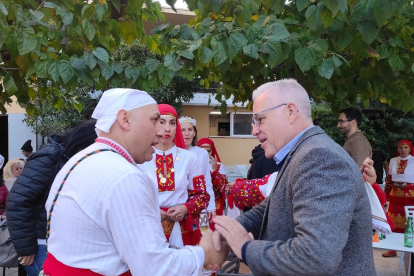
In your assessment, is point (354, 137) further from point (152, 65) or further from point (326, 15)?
point (152, 65)

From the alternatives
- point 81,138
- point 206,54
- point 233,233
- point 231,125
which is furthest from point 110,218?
point 231,125

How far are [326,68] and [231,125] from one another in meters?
15.4

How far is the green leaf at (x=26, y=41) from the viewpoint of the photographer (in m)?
3.65

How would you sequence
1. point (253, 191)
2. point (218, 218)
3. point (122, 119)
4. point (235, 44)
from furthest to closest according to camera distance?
point (253, 191) < point (235, 44) < point (218, 218) < point (122, 119)

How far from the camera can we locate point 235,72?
502 cm

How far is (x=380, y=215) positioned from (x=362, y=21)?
1.65 metres

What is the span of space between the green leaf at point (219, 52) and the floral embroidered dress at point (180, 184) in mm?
993

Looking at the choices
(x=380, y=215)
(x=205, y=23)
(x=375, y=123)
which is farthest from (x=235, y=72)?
(x=375, y=123)

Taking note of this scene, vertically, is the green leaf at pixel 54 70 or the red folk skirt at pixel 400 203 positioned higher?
the green leaf at pixel 54 70

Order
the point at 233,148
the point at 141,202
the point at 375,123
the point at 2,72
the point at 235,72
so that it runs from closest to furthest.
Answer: the point at 141,202
the point at 2,72
the point at 235,72
the point at 375,123
the point at 233,148

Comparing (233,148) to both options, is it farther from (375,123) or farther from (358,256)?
(358,256)

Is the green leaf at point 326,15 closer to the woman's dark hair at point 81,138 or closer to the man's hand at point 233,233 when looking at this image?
the woman's dark hair at point 81,138

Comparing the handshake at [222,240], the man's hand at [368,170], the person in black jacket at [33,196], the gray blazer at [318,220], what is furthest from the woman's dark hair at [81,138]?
the man's hand at [368,170]

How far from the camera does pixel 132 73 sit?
4.29 m
